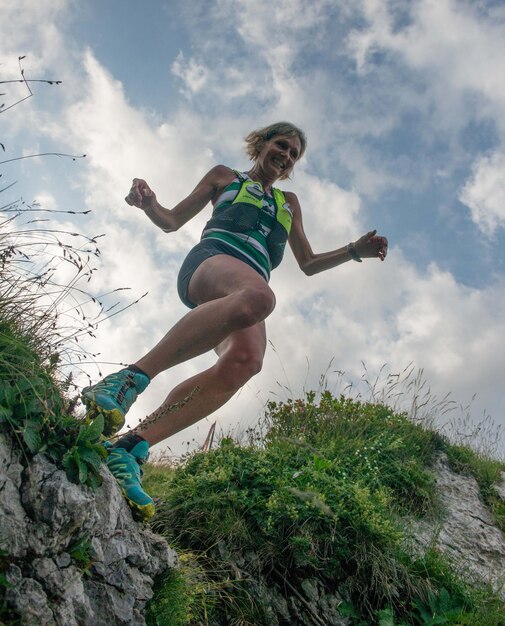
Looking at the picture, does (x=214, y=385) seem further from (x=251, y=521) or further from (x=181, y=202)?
(x=181, y=202)

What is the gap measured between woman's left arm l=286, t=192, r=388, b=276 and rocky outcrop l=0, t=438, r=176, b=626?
2988mm

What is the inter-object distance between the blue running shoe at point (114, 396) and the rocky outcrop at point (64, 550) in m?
0.35

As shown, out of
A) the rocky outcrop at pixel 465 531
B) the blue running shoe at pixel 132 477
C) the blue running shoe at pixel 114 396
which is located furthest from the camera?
the rocky outcrop at pixel 465 531

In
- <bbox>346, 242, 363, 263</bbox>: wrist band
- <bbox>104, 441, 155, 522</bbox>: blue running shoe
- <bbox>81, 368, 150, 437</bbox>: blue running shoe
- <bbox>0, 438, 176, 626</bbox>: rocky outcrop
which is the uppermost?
<bbox>346, 242, 363, 263</bbox>: wrist band

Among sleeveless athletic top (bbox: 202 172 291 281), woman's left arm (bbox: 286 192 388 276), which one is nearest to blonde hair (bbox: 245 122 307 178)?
woman's left arm (bbox: 286 192 388 276)

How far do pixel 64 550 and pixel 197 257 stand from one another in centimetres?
238

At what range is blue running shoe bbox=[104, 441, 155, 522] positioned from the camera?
9.11 ft

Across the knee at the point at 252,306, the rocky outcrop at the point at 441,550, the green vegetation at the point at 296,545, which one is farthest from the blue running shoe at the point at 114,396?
the rocky outcrop at the point at 441,550

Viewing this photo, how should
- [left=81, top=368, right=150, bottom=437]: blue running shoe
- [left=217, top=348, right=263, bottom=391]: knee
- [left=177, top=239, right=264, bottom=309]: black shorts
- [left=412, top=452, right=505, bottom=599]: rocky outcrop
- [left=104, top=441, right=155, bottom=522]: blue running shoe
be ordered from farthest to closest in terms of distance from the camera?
[left=412, top=452, right=505, bottom=599]: rocky outcrop → [left=177, top=239, right=264, bottom=309]: black shorts → [left=217, top=348, right=263, bottom=391]: knee → [left=81, top=368, right=150, bottom=437]: blue running shoe → [left=104, top=441, right=155, bottom=522]: blue running shoe

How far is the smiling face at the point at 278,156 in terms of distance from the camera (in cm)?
488

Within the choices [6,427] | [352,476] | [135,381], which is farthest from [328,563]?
[6,427]

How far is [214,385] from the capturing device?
3.81 metres

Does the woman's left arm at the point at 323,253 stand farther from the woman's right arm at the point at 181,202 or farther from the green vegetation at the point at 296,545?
the green vegetation at the point at 296,545

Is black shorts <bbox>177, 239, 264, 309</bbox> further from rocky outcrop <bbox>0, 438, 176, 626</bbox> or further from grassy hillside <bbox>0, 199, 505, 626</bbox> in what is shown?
rocky outcrop <bbox>0, 438, 176, 626</bbox>
